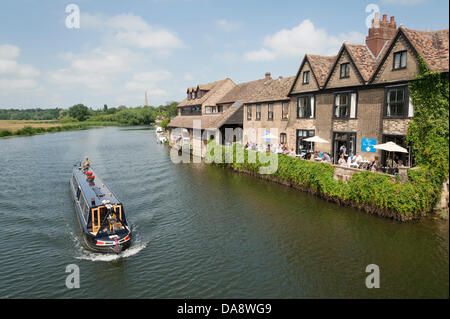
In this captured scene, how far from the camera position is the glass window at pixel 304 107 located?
30041 millimetres

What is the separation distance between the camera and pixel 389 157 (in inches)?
876

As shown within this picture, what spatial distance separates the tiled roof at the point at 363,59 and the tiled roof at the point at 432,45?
4154 millimetres

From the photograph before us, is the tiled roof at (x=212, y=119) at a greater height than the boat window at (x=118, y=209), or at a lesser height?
greater

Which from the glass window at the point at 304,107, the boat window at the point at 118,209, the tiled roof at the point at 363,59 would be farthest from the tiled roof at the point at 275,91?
the boat window at the point at 118,209

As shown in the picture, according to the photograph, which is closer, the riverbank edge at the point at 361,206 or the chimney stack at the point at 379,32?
the riverbank edge at the point at 361,206

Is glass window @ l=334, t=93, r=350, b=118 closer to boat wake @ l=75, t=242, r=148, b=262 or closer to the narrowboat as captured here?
the narrowboat

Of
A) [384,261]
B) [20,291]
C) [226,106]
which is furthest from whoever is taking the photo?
[226,106]

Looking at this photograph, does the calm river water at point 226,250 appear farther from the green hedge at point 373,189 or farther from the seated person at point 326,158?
the seated person at point 326,158

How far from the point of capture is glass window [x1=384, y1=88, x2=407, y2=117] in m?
21.0

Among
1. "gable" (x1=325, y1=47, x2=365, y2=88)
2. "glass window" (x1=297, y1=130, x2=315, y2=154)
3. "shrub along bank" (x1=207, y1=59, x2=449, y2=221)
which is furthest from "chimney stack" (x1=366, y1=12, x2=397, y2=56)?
"glass window" (x1=297, y1=130, x2=315, y2=154)

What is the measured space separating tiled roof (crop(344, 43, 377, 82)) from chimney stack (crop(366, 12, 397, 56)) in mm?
607

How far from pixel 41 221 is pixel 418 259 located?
22.5 m
